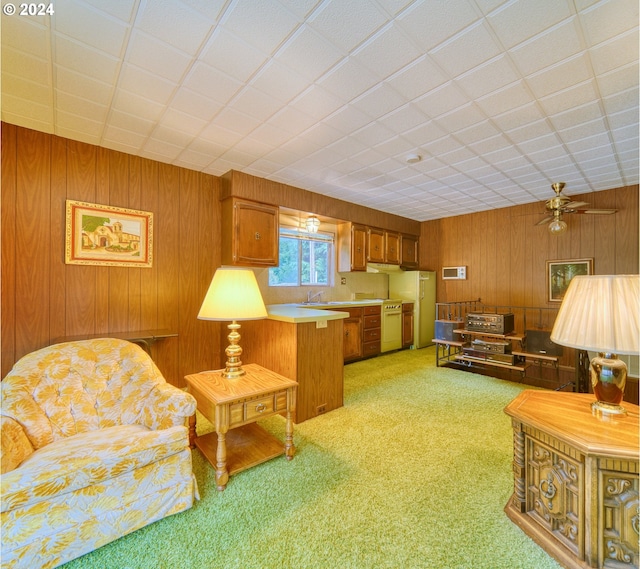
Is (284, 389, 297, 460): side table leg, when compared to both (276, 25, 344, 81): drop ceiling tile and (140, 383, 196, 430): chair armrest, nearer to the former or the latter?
(140, 383, 196, 430): chair armrest

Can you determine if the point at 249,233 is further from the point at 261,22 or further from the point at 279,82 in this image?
the point at 261,22

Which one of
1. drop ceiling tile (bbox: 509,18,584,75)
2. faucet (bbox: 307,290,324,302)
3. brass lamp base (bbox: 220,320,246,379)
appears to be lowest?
brass lamp base (bbox: 220,320,246,379)

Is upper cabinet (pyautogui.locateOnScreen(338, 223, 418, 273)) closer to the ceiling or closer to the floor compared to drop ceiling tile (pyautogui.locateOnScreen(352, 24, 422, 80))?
closer to the floor

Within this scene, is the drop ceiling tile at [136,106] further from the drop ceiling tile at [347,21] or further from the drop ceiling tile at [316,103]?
the drop ceiling tile at [347,21]

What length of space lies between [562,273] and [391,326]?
9.24 feet

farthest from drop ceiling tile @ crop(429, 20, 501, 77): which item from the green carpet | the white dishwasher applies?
the white dishwasher

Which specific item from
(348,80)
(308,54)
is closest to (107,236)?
(308,54)

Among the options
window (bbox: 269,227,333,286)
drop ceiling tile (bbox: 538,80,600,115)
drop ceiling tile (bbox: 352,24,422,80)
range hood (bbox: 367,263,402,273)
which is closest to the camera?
drop ceiling tile (bbox: 352,24,422,80)

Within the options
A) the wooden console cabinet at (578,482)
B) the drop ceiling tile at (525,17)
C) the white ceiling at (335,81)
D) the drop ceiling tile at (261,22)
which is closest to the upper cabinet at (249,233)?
the white ceiling at (335,81)

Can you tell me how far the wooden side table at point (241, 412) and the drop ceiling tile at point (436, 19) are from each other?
229 cm

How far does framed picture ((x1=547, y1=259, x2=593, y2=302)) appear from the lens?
4.50 m

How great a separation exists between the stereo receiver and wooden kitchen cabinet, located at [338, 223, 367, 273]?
1.93m

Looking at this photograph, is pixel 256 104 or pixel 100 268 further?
pixel 100 268

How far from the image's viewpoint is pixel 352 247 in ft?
16.4
